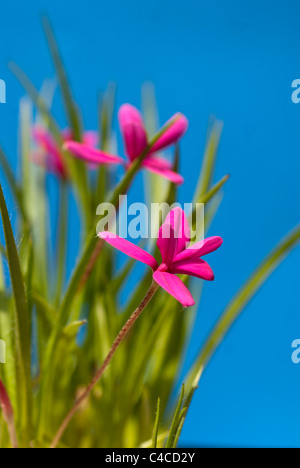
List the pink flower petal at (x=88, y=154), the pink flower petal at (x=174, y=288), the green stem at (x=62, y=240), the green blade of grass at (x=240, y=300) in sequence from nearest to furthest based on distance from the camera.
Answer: the pink flower petal at (x=174, y=288) → the pink flower petal at (x=88, y=154) → the green blade of grass at (x=240, y=300) → the green stem at (x=62, y=240)

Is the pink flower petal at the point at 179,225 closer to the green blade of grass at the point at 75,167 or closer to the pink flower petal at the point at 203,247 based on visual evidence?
the pink flower petal at the point at 203,247

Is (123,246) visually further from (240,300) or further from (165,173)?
(240,300)

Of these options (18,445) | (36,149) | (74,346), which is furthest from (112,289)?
(36,149)

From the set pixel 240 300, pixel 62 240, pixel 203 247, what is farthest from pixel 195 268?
pixel 62 240

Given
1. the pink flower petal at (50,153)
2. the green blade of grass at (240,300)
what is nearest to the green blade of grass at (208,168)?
the green blade of grass at (240,300)

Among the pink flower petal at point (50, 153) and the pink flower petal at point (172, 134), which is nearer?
the pink flower petal at point (172, 134)

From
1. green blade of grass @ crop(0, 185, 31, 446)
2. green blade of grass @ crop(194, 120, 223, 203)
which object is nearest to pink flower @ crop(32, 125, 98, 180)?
green blade of grass @ crop(194, 120, 223, 203)

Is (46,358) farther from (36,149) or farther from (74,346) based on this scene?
(36,149)

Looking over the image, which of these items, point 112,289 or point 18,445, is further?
point 112,289
